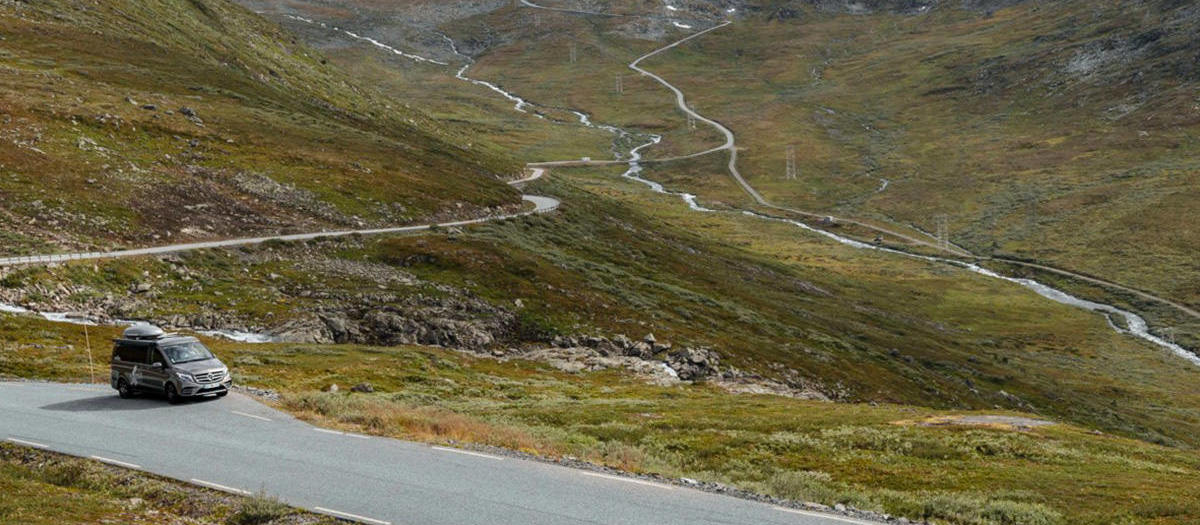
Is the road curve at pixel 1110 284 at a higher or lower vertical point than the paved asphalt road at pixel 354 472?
lower

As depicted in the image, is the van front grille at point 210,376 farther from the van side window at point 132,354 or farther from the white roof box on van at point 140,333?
the white roof box on van at point 140,333

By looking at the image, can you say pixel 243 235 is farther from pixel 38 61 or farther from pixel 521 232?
pixel 38 61

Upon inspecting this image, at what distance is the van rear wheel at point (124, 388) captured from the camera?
1487 inches

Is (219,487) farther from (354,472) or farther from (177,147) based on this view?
(177,147)

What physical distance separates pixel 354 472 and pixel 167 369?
599 inches

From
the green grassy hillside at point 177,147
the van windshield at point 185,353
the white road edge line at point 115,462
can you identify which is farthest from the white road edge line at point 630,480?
the green grassy hillside at point 177,147

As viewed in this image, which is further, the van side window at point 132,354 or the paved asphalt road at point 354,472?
the van side window at point 132,354

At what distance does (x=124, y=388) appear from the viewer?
37.9 meters

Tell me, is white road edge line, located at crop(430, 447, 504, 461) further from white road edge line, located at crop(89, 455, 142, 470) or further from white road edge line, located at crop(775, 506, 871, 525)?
white road edge line, located at crop(775, 506, 871, 525)

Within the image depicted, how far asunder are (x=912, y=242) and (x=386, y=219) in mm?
133288

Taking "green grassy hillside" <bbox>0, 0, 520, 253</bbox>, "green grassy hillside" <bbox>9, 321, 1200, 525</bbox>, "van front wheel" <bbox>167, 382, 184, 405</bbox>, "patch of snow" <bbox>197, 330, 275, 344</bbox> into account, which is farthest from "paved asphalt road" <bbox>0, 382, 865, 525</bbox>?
"green grassy hillside" <bbox>0, 0, 520, 253</bbox>

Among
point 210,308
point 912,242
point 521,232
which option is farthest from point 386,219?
point 912,242

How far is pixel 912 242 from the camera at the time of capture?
656 feet

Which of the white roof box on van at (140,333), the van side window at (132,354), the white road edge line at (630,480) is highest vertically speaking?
the white roof box on van at (140,333)
